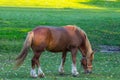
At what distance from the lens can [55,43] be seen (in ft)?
53.7

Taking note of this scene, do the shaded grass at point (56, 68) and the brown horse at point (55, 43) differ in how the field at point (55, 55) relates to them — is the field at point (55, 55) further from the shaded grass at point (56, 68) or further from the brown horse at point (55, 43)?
the brown horse at point (55, 43)

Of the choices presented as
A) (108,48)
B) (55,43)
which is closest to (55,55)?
(108,48)

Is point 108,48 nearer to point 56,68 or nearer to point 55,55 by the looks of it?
point 55,55

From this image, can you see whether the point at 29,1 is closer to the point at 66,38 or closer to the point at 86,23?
the point at 86,23

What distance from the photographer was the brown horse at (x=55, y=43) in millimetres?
15742

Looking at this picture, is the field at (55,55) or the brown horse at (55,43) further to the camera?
the field at (55,55)

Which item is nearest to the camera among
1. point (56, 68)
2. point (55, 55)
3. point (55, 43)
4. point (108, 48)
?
point (55, 43)

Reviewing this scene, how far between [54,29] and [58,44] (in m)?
0.49

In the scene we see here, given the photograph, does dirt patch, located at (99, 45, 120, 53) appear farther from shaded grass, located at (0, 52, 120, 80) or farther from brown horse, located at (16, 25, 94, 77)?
brown horse, located at (16, 25, 94, 77)

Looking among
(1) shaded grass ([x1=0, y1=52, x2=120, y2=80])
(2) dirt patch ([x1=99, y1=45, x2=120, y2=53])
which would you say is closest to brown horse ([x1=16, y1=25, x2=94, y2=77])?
(1) shaded grass ([x1=0, y1=52, x2=120, y2=80])

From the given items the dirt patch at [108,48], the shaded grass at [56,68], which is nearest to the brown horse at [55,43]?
the shaded grass at [56,68]

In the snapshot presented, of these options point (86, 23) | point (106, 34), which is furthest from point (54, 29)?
point (86, 23)

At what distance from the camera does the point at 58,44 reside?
16.5 m

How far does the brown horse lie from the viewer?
15.7 m
